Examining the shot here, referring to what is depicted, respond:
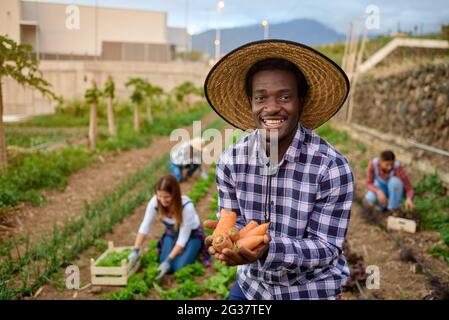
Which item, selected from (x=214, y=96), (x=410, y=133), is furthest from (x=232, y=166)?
(x=410, y=133)

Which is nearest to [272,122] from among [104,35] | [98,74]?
[98,74]

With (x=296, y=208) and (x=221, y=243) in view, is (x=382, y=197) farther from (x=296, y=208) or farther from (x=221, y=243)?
(x=221, y=243)

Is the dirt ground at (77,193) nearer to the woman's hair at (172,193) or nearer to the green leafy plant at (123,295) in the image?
the green leafy plant at (123,295)

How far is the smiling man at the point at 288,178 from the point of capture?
1642mm

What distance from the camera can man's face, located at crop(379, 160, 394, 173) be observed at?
5.27 m

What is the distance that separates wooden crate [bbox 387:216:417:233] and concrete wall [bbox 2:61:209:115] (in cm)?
1058

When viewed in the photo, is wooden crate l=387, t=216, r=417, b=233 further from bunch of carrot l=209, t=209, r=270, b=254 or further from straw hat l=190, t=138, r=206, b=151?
bunch of carrot l=209, t=209, r=270, b=254

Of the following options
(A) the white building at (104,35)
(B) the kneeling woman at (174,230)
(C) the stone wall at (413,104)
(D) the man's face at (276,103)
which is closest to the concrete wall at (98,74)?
(A) the white building at (104,35)

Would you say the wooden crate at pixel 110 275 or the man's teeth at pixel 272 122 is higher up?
the man's teeth at pixel 272 122

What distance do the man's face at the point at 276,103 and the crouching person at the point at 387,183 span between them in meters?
3.80

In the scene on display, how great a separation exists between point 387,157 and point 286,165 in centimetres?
383

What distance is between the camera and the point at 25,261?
348cm
